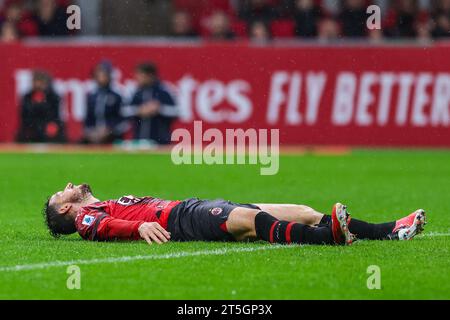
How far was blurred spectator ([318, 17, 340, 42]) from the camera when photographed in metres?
23.9

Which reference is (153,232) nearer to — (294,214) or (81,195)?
(81,195)

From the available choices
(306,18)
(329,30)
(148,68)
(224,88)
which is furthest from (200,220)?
(306,18)

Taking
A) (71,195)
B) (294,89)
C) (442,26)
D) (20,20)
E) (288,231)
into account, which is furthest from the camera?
(20,20)

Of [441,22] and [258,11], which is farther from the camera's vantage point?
[258,11]

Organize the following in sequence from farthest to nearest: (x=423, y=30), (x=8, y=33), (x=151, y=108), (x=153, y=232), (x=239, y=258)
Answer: (x=423, y=30) → (x=8, y=33) → (x=151, y=108) → (x=153, y=232) → (x=239, y=258)

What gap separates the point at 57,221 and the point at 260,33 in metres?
14.3

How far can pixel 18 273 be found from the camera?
837cm

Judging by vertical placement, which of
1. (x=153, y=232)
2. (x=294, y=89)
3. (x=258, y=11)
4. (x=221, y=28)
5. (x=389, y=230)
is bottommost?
(x=294, y=89)

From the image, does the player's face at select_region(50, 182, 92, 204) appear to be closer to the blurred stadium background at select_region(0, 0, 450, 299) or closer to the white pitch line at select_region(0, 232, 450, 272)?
the white pitch line at select_region(0, 232, 450, 272)

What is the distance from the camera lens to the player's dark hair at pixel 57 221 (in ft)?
33.0

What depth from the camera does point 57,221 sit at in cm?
1009

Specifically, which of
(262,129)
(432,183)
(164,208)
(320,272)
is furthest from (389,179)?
(320,272)

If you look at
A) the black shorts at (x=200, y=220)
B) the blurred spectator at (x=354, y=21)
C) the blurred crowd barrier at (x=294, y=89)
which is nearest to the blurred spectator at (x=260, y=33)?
the blurred crowd barrier at (x=294, y=89)

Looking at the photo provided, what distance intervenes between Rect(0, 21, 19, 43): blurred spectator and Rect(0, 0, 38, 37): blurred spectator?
15cm
